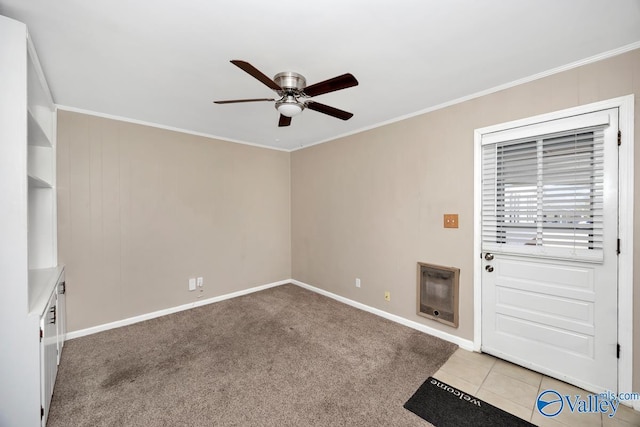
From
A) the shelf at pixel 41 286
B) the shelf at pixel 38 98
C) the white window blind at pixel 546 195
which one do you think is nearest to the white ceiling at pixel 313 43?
the shelf at pixel 38 98

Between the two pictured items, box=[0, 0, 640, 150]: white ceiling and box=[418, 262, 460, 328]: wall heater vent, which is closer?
box=[0, 0, 640, 150]: white ceiling

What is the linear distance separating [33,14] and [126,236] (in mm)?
2272

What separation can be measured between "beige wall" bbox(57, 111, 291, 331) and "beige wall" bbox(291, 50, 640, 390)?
879mm

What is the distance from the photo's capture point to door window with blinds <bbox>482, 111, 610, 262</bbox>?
1981mm

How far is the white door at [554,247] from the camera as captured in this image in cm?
194

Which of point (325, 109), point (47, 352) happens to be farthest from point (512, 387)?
point (47, 352)

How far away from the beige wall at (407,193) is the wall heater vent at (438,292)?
7 cm

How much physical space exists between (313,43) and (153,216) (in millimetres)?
2847

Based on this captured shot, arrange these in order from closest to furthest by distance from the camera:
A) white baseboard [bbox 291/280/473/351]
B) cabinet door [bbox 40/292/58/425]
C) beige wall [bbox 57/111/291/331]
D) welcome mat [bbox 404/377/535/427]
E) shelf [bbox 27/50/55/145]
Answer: cabinet door [bbox 40/292/58/425] < welcome mat [bbox 404/377/535/427] < shelf [bbox 27/50/55/145] < white baseboard [bbox 291/280/473/351] < beige wall [bbox 57/111/291/331]

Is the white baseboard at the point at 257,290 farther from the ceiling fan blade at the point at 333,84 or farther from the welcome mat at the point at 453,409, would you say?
the ceiling fan blade at the point at 333,84

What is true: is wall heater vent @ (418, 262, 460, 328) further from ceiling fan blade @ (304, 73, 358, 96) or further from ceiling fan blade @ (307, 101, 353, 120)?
ceiling fan blade @ (304, 73, 358, 96)

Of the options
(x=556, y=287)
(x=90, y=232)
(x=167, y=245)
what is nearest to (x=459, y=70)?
(x=556, y=287)

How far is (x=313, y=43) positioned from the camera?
175 cm

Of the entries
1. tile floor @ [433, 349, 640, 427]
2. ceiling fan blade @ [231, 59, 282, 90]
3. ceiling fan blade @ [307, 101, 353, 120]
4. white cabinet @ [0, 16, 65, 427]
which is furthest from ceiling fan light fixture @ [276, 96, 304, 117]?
tile floor @ [433, 349, 640, 427]
